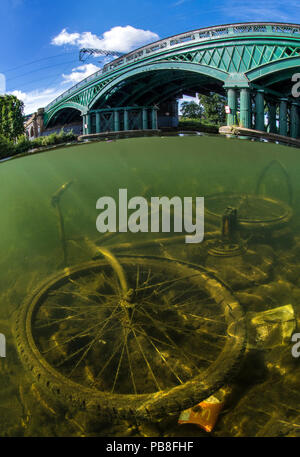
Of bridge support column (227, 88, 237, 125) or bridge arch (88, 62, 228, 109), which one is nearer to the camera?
bridge support column (227, 88, 237, 125)

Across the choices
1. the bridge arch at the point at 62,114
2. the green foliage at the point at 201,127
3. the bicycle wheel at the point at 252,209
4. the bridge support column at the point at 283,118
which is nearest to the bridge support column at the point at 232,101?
the bridge support column at the point at 283,118

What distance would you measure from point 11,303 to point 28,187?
7.47 metres

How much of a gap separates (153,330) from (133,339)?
22 cm

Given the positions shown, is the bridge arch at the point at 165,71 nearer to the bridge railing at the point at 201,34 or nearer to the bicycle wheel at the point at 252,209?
the bridge railing at the point at 201,34

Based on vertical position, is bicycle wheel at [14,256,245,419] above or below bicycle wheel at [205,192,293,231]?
below

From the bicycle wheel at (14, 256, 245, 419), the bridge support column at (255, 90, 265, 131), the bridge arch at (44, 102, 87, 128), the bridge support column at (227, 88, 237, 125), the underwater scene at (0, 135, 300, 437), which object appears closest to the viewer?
the underwater scene at (0, 135, 300, 437)

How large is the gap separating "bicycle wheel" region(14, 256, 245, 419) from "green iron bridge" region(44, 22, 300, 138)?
10.7 m

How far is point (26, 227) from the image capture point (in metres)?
6.69

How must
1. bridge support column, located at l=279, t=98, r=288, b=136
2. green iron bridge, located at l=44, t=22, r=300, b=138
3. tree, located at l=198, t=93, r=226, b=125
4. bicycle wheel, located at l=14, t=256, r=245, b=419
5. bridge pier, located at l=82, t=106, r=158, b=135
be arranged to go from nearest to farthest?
bicycle wheel, located at l=14, t=256, r=245, b=419 < green iron bridge, located at l=44, t=22, r=300, b=138 < bridge support column, located at l=279, t=98, r=288, b=136 < bridge pier, located at l=82, t=106, r=158, b=135 < tree, located at l=198, t=93, r=226, b=125

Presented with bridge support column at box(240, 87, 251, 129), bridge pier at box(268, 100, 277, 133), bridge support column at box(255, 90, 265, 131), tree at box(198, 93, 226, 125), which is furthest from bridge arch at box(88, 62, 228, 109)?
tree at box(198, 93, 226, 125)

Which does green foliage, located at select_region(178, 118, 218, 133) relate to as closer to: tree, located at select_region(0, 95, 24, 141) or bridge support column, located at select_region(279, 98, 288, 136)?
bridge support column, located at select_region(279, 98, 288, 136)

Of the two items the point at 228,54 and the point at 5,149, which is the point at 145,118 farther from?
the point at 5,149

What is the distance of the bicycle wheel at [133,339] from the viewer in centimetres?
195

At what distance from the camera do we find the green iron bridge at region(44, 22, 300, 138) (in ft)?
36.7
